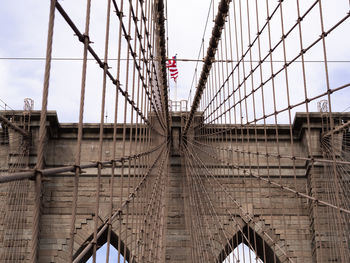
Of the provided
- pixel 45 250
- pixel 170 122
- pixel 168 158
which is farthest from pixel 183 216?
pixel 45 250

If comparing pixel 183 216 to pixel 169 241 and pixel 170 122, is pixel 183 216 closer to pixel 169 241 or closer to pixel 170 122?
pixel 169 241

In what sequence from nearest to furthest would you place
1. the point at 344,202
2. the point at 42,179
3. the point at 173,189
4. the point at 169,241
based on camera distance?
1. the point at 42,179
2. the point at 344,202
3. the point at 169,241
4. the point at 173,189

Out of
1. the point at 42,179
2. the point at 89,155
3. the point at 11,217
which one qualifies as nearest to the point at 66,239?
the point at 11,217

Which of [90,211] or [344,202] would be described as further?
[90,211]

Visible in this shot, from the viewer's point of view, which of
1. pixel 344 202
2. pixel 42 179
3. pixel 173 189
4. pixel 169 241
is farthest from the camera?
pixel 173 189

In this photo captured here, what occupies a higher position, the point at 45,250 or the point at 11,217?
the point at 11,217

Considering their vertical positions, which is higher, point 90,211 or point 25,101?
point 25,101

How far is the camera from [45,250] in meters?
11.0

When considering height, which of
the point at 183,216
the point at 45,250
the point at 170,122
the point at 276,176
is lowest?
the point at 45,250

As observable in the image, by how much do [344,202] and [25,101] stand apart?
783 cm

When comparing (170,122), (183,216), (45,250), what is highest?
(170,122)

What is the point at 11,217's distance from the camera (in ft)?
36.3

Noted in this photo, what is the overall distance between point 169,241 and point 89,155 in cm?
291

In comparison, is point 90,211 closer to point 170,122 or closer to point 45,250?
point 45,250
